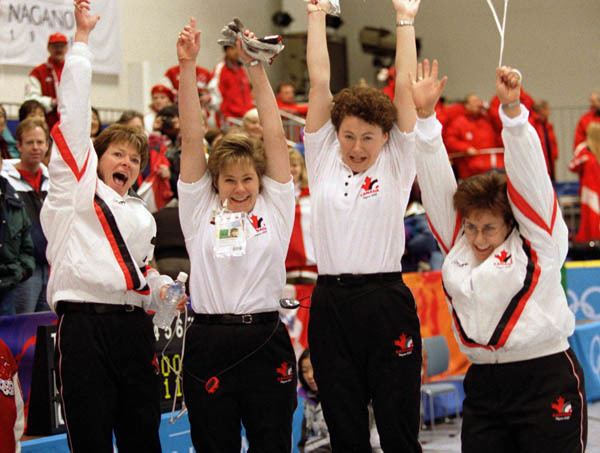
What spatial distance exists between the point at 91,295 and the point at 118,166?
573 millimetres

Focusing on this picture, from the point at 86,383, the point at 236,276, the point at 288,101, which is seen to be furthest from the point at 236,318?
the point at 288,101

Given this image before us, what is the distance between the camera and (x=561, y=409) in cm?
363

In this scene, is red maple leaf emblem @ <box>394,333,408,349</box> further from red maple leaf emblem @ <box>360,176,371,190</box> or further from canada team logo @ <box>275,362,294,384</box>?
red maple leaf emblem @ <box>360,176,371,190</box>

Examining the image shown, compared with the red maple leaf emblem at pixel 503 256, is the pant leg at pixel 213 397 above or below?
below

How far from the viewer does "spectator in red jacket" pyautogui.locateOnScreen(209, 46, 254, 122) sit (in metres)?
12.2

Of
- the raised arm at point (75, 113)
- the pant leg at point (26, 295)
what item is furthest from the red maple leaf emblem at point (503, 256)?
the pant leg at point (26, 295)

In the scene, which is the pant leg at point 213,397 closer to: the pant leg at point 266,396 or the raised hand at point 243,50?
the pant leg at point 266,396

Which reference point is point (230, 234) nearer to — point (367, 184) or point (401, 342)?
point (367, 184)

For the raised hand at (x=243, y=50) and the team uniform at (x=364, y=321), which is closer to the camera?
the team uniform at (x=364, y=321)

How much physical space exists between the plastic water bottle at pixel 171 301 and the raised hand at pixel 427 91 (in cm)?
120

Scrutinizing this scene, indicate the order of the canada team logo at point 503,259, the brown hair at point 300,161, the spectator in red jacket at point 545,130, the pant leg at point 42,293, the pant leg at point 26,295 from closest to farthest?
the canada team logo at point 503,259 < the pant leg at point 26,295 < the pant leg at point 42,293 < the brown hair at point 300,161 < the spectator in red jacket at point 545,130

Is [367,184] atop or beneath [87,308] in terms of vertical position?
atop

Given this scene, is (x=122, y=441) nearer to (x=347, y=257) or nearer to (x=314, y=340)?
(x=314, y=340)

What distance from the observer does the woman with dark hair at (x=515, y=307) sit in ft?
11.9
